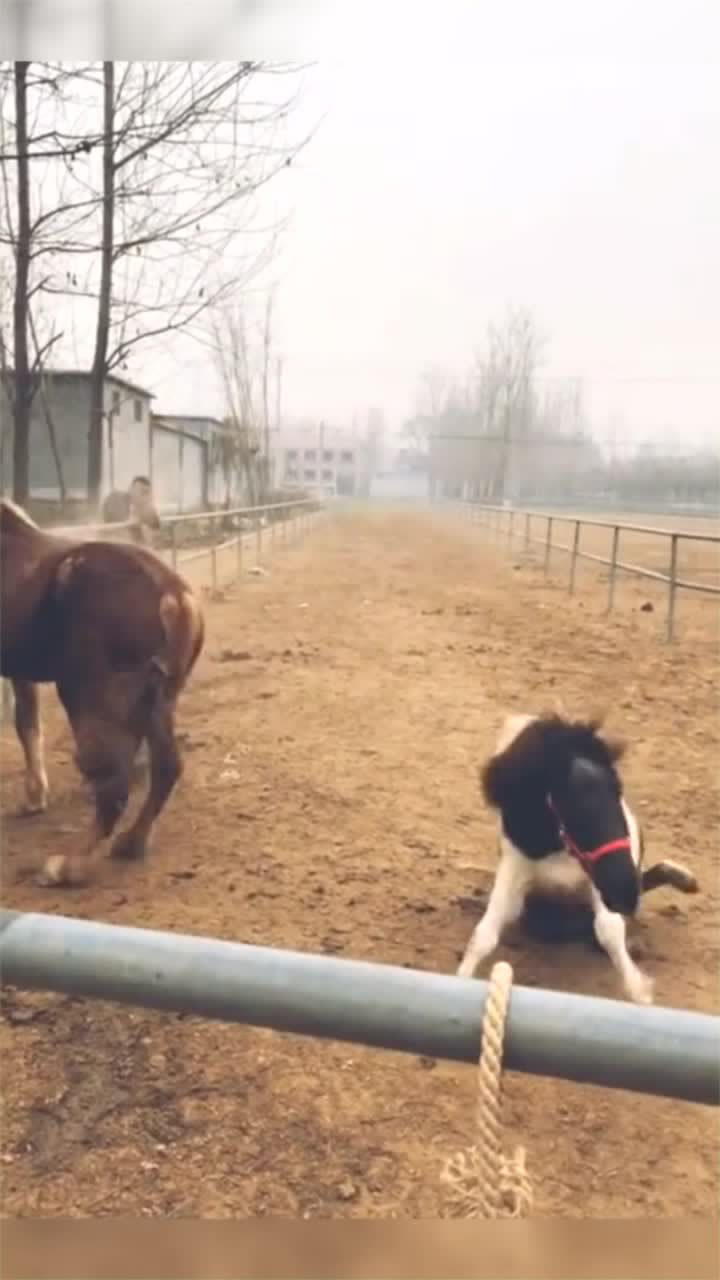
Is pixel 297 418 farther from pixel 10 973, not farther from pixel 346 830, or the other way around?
pixel 10 973

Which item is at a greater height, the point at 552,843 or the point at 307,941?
the point at 552,843

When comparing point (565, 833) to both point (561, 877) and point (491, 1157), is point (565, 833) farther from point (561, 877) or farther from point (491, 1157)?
point (491, 1157)

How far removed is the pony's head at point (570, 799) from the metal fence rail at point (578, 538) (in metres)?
0.68

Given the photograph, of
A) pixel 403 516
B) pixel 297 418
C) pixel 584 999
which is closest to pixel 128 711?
pixel 297 418

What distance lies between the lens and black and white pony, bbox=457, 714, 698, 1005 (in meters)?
0.92

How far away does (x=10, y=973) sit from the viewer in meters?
0.27

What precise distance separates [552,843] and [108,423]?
60 centimetres

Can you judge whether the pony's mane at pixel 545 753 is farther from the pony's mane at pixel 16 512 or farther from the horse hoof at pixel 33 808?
the horse hoof at pixel 33 808

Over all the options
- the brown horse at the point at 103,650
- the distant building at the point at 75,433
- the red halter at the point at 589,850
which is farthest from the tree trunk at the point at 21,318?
the red halter at the point at 589,850

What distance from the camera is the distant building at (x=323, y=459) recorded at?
4.62 feet

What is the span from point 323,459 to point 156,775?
0.51 meters

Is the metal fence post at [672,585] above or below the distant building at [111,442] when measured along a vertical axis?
below

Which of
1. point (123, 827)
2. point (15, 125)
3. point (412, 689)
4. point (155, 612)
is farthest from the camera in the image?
point (412, 689)

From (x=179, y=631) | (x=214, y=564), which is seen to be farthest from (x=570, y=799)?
(x=214, y=564)
